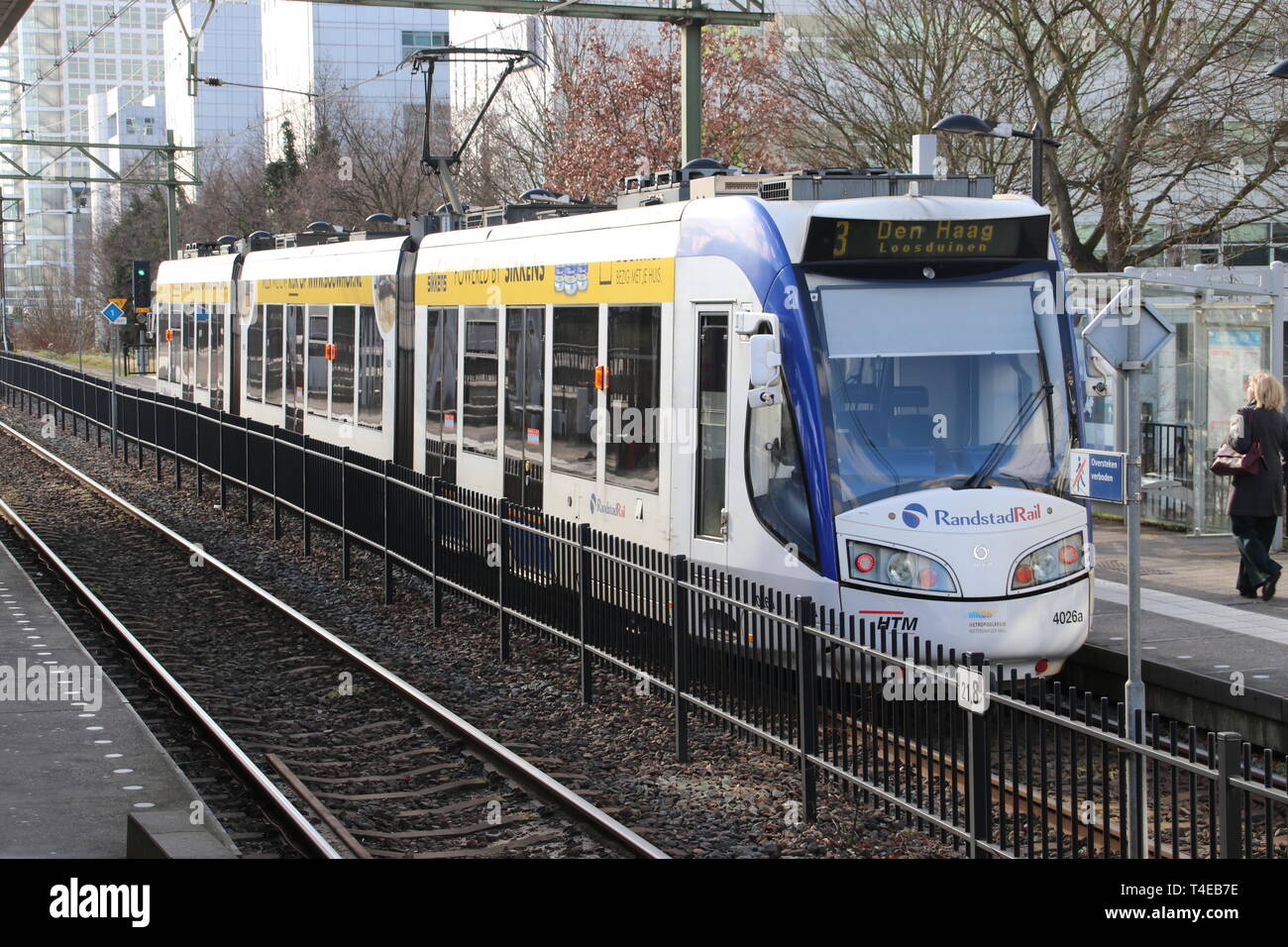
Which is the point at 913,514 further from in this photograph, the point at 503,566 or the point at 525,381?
the point at 525,381

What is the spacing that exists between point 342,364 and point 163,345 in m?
13.8

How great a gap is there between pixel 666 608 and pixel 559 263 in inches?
164

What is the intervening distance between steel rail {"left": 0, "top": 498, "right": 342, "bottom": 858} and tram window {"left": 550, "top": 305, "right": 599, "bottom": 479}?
338cm

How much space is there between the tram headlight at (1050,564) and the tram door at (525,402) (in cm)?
473

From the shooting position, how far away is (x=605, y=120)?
3619 centimetres

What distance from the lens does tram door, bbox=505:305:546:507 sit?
543 inches

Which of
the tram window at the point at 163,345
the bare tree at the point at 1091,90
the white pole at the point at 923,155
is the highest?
the bare tree at the point at 1091,90

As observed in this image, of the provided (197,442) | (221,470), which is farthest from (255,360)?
(221,470)

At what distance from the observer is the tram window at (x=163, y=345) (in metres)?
32.4

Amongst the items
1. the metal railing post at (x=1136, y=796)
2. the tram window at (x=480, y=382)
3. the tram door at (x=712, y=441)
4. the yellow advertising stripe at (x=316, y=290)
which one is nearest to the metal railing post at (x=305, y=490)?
the yellow advertising stripe at (x=316, y=290)

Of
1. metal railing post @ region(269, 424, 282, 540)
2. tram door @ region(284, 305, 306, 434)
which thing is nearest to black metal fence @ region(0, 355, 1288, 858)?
metal railing post @ region(269, 424, 282, 540)

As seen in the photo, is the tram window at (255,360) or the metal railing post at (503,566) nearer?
the metal railing post at (503,566)

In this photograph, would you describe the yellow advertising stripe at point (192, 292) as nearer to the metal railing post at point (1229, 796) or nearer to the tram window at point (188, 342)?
the tram window at point (188, 342)
